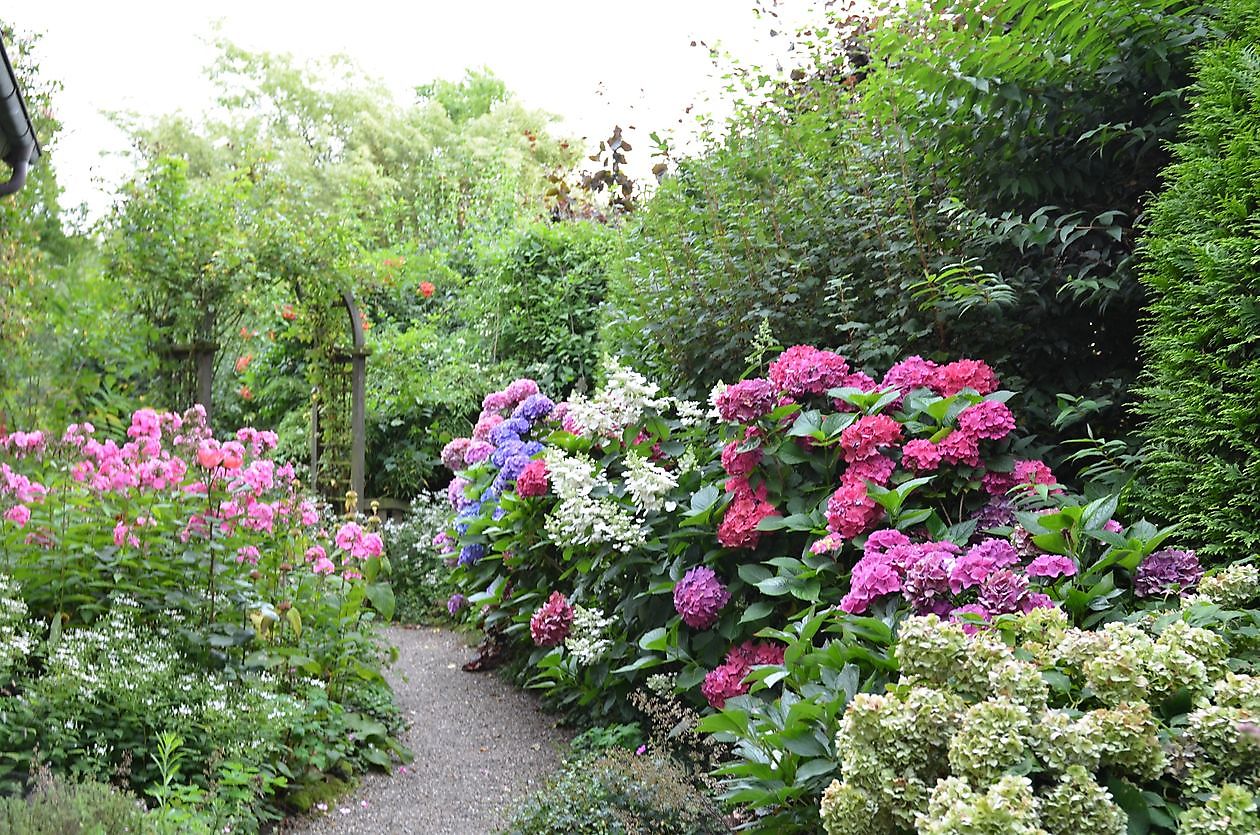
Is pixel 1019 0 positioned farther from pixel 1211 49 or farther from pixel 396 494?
pixel 396 494

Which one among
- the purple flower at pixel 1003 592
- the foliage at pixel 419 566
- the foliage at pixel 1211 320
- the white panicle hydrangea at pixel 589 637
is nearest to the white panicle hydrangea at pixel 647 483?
the white panicle hydrangea at pixel 589 637

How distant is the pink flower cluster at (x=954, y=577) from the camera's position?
241 cm

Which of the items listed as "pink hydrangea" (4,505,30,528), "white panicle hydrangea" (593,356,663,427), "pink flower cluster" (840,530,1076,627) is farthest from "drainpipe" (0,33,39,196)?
"pink flower cluster" (840,530,1076,627)

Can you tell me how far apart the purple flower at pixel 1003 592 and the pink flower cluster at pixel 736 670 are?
2.55 ft

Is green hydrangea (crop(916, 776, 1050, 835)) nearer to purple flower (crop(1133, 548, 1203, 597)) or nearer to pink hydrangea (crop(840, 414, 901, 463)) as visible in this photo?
purple flower (crop(1133, 548, 1203, 597))

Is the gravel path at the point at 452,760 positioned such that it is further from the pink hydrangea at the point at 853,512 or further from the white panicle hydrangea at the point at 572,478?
the pink hydrangea at the point at 853,512

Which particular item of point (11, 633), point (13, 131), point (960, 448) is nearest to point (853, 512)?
point (960, 448)

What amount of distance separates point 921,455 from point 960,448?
11 centimetres

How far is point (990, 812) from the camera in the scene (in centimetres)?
158

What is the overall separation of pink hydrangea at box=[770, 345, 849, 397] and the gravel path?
1656 millimetres

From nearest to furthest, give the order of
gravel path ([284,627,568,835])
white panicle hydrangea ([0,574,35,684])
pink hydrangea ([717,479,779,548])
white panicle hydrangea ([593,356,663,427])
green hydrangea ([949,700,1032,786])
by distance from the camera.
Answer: green hydrangea ([949,700,1032,786]) → white panicle hydrangea ([0,574,35,684]) → pink hydrangea ([717,479,779,548]) → gravel path ([284,627,568,835]) → white panicle hydrangea ([593,356,663,427])

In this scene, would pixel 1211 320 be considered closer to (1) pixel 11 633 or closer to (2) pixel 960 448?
(2) pixel 960 448

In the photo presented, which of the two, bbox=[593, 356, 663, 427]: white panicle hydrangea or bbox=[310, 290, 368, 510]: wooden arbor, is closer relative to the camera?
bbox=[593, 356, 663, 427]: white panicle hydrangea

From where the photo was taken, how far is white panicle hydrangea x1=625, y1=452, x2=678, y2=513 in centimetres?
346
